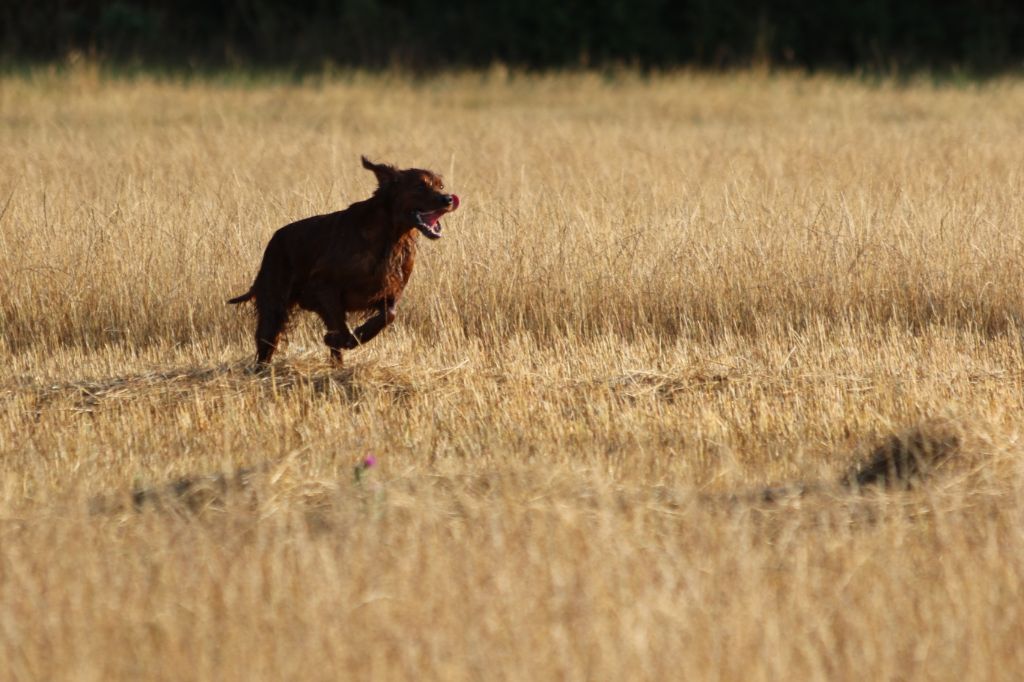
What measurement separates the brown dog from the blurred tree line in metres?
18.5

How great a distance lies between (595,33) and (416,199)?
66.4 feet

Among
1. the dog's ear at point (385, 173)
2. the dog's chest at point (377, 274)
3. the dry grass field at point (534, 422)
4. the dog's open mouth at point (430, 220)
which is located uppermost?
the dog's ear at point (385, 173)

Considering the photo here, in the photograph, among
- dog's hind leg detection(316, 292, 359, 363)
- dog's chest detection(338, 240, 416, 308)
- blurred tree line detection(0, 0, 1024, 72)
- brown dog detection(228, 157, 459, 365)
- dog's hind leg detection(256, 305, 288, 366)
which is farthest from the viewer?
blurred tree line detection(0, 0, 1024, 72)

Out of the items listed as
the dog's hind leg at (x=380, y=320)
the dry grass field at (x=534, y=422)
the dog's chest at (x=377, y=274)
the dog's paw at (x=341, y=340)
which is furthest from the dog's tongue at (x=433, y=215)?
the dry grass field at (x=534, y=422)

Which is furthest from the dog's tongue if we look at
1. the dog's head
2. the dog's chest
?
the dog's chest

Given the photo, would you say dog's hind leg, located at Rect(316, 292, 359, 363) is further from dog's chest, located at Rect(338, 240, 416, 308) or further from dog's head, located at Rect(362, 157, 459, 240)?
dog's head, located at Rect(362, 157, 459, 240)

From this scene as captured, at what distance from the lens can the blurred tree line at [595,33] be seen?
24.7 meters

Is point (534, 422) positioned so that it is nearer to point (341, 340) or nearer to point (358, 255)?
point (341, 340)

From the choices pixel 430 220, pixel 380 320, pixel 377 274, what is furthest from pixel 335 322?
pixel 430 220

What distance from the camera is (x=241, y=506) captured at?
4.50m

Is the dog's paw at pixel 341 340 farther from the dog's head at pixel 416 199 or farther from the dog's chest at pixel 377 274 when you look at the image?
the dog's head at pixel 416 199

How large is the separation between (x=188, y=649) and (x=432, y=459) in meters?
1.82

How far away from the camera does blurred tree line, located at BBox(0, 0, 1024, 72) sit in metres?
24.7

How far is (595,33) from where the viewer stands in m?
25.2
